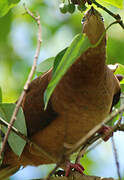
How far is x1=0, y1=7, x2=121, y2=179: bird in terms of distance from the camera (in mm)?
3014

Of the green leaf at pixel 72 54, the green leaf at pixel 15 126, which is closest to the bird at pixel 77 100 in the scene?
the green leaf at pixel 15 126

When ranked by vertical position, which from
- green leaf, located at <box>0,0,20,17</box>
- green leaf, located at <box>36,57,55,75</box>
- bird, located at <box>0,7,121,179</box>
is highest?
green leaf, located at <box>0,0,20,17</box>

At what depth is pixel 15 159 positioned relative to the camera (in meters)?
3.68

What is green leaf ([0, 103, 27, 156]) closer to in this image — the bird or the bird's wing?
the bird

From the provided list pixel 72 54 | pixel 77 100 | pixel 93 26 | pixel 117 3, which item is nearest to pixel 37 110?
pixel 77 100

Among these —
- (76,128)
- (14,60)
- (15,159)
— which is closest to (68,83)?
(76,128)

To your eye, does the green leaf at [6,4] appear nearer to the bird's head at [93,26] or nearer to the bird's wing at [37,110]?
the bird's head at [93,26]

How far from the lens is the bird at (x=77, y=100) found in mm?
3014

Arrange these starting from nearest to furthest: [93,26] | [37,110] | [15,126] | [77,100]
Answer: [15,126] < [93,26] < [77,100] < [37,110]

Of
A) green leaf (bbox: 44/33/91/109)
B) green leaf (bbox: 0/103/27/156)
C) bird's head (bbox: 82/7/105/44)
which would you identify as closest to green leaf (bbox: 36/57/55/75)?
bird's head (bbox: 82/7/105/44)

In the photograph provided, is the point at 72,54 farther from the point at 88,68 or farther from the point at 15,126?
the point at 88,68

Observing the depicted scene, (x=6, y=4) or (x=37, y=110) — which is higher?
(x=6, y=4)

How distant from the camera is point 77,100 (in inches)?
119

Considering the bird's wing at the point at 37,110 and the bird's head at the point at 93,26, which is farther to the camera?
the bird's wing at the point at 37,110
